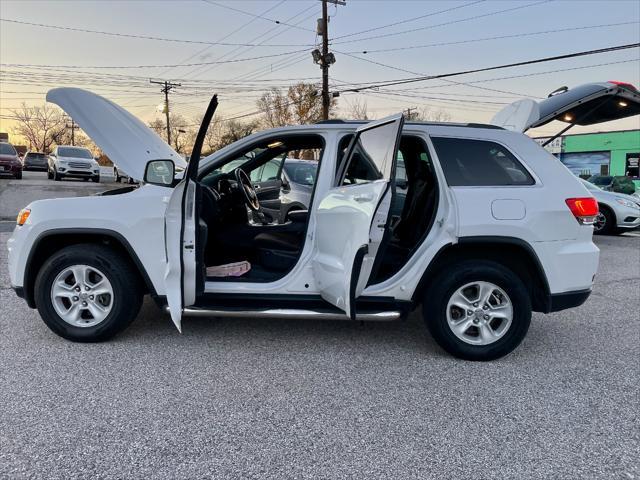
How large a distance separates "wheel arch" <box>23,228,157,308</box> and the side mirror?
51 centimetres

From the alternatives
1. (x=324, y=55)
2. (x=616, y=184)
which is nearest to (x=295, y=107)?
(x=324, y=55)

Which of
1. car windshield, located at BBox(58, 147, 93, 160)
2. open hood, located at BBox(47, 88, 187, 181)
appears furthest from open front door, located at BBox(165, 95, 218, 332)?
car windshield, located at BBox(58, 147, 93, 160)

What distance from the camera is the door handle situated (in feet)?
10.3

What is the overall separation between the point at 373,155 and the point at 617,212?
33.2 feet

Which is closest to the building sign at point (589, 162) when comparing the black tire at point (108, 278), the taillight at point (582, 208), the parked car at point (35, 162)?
the parked car at point (35, 162)

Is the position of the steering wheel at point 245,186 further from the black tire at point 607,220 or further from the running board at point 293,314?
the black tire at point 607,220

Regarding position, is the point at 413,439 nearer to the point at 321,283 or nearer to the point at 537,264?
the point at 321,283

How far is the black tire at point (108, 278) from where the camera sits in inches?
146

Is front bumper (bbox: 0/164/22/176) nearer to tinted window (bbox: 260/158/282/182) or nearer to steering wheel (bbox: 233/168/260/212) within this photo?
tinted window (bbox: 260/158/282/182)

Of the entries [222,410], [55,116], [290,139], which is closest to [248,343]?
[222,410]

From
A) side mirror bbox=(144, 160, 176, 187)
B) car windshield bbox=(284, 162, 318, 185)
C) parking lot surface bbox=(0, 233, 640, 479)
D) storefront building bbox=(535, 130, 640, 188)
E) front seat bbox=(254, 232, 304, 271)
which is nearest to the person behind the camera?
parking lot surface bbox=(0, 233, 640, 479)

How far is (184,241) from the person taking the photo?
3.39m

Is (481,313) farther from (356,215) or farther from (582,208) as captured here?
(356,215)

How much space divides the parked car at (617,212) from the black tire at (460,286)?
8.84 m
